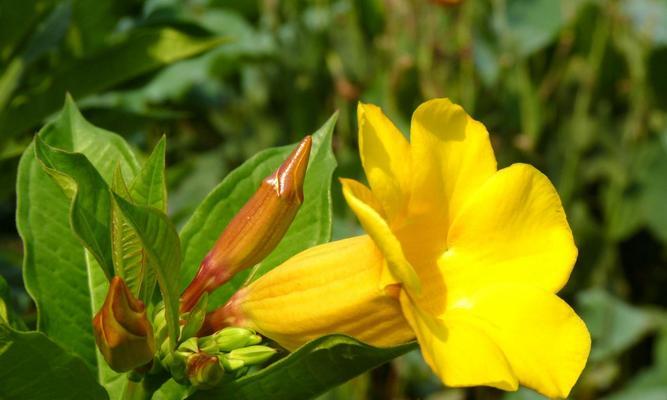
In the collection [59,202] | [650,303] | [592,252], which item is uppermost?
[59,202]

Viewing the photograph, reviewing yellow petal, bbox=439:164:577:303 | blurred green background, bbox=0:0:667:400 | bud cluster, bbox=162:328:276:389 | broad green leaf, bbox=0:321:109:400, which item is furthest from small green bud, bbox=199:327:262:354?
blurred green background, bbox=0:0:667:400

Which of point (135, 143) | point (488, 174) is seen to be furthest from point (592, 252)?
point (488, 174)

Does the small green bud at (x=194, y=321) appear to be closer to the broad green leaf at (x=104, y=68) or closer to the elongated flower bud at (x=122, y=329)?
the elongated flower bud at (x=122, y=329)

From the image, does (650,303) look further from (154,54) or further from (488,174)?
(488,174)

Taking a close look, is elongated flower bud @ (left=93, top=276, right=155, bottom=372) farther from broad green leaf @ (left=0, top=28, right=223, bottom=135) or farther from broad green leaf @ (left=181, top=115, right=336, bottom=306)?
broad green leaf @ (left=0, top=28, right=223, bottom=135)

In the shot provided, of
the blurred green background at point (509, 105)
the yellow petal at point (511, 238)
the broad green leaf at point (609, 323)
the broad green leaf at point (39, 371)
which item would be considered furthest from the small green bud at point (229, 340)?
the broad green leaf at point (609, 323)

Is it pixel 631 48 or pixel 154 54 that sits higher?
pixel 154 54

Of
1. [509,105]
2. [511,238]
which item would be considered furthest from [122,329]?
[509,105]
